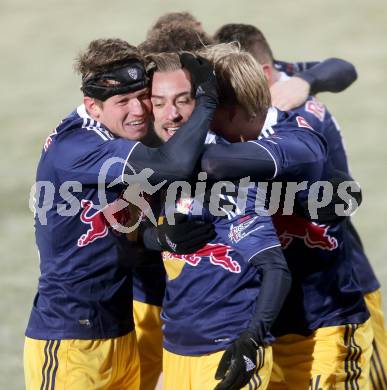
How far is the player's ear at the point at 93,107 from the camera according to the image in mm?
5203

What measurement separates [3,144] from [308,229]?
7.73 m

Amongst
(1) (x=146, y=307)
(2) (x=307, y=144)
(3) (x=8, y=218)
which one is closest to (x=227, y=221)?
(2) (x=307, y=144)

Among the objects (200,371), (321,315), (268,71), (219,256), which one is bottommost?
(200,371)

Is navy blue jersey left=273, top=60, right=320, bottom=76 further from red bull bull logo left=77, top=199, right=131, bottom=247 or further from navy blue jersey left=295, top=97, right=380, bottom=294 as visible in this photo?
red bull bull logo left=77, top=199, right=131, bottom=247

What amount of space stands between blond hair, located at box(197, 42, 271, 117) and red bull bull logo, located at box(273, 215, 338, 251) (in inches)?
27.1

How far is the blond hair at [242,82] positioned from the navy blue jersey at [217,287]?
1.46 feet

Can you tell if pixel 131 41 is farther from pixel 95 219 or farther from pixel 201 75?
pixel 201 75

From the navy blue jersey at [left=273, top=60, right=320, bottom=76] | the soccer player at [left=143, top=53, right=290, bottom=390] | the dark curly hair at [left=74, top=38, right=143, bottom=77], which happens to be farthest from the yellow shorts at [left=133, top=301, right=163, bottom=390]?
the navy blue jersey at [left=273, top=60, right=320, bottom=76]


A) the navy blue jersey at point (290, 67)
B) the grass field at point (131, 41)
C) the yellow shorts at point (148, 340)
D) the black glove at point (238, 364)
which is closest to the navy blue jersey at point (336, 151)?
the navy blue jersey at point (290, 67)

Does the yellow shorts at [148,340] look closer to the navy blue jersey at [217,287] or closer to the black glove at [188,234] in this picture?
the navy blue jersey at [217,287]

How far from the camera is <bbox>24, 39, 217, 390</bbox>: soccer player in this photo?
5.05m

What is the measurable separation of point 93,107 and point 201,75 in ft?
2.09

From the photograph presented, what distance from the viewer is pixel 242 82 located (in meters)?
4.94

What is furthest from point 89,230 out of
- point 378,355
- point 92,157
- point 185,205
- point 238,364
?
point 378,355
